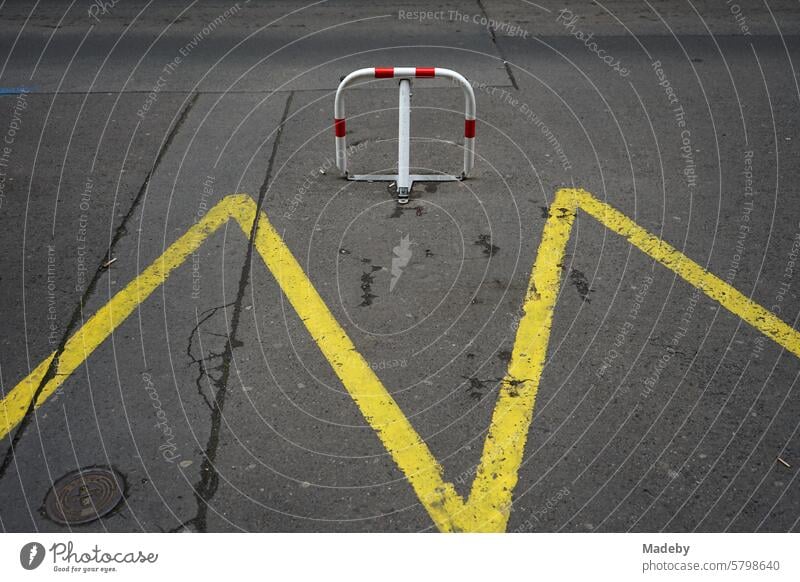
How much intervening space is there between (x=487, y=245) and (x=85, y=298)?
2701mm

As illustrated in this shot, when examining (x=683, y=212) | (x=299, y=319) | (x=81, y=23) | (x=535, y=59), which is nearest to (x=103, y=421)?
(x=299, y=319)

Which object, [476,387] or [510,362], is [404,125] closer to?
[510,362]

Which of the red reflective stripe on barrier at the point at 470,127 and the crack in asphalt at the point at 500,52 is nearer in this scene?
the red reflective stripe on barrier at the point at 470,127

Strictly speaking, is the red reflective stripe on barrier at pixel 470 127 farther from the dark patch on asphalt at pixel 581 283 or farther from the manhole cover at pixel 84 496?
the manhole cover at pixel 84 496

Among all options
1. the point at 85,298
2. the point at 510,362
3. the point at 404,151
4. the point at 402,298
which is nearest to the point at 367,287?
the point at 402,298

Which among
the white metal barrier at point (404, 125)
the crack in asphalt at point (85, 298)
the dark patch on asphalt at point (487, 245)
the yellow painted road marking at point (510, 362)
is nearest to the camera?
the yellow painted road marking at point (510, 362)

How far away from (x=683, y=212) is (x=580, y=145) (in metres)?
1.31

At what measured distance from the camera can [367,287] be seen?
4.92 m

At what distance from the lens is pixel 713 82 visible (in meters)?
7.88

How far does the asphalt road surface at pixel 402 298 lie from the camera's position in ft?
11.8

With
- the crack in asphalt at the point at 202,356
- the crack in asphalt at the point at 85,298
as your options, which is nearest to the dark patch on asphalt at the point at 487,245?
the crack in asphalt at the point at 202,356

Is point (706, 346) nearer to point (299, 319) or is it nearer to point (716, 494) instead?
point (716, 494)

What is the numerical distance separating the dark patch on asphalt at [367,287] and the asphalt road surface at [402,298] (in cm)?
2

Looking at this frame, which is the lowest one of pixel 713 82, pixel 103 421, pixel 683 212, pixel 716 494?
pixel 716 494
